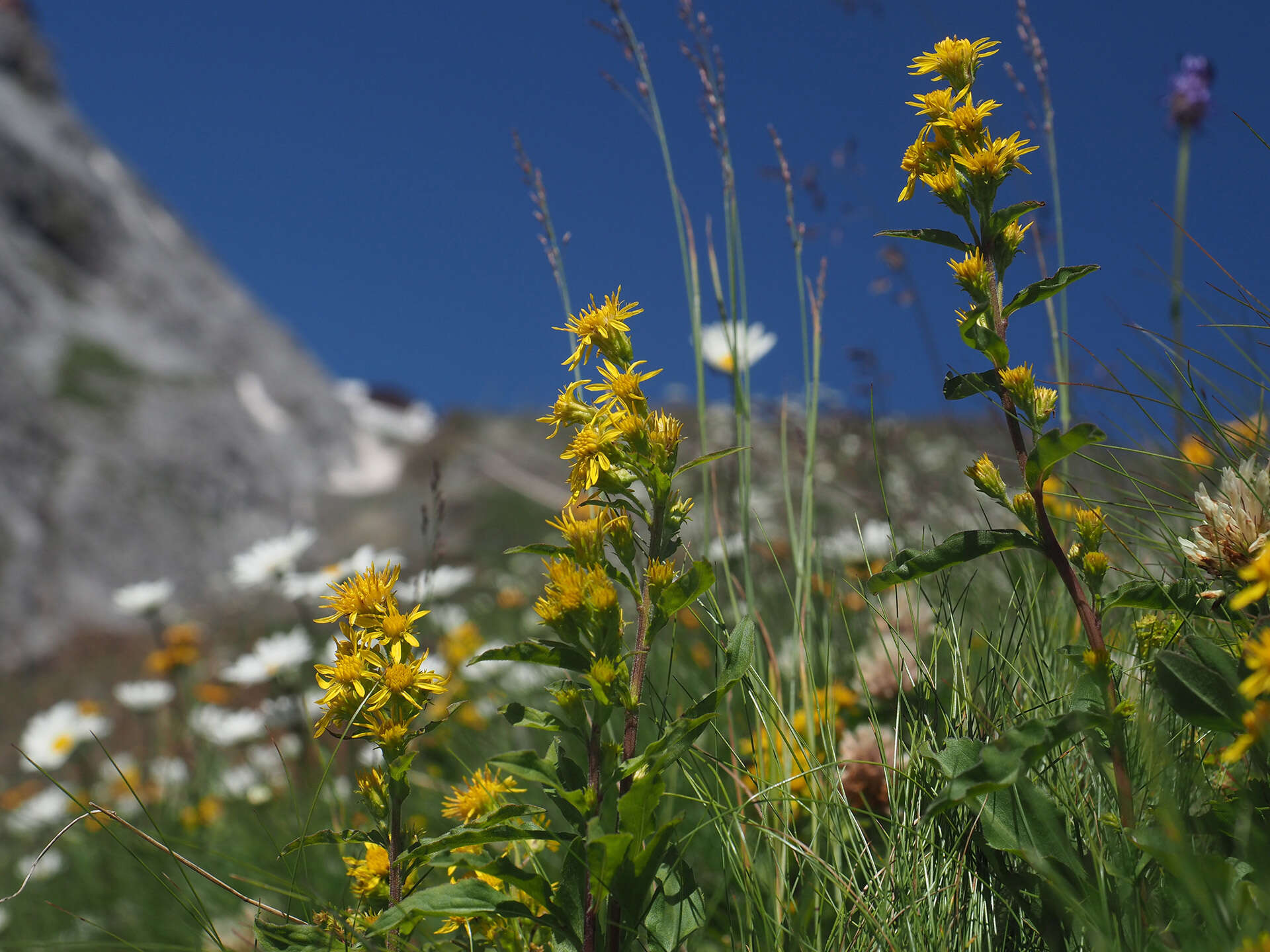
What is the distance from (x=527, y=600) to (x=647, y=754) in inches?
134

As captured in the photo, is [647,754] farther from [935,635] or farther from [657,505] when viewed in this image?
[935,635]

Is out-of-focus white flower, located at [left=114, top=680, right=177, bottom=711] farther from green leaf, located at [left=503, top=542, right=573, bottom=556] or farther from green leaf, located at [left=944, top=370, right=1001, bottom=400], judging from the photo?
green leaf, located at [left=944, top=370, right=1001, bottom=400]

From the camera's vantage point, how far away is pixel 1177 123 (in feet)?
9.44

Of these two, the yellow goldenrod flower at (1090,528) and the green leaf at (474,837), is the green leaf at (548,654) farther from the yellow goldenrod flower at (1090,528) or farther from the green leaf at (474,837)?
the yellow goldenrod flower at (1090,528)

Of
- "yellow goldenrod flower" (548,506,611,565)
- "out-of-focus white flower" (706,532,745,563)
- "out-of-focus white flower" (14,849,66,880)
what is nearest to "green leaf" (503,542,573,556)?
"yellow goldenrod flower" (548,506,611,565)

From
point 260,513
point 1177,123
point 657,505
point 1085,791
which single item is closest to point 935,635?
point 1085,791

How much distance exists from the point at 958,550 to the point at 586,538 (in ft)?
1.16

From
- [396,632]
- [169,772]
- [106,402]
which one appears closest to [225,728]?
[169,772]

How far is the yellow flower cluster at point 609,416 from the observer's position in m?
0.82

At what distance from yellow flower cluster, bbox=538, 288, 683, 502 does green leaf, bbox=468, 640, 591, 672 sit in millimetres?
151

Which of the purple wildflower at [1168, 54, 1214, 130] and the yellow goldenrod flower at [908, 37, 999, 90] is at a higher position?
the purple wildflower at [1168, 54, 1214, 130]

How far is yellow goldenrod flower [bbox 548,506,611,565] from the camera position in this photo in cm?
81

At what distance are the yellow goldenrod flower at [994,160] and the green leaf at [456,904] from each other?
0.82 m

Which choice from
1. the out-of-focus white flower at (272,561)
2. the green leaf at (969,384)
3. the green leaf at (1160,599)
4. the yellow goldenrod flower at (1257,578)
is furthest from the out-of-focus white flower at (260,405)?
the yellow goldenrod flower at (1257,578)
